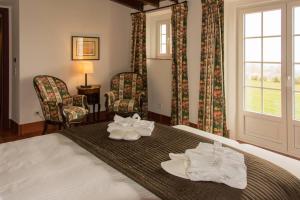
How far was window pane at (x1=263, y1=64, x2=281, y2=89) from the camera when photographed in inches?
143

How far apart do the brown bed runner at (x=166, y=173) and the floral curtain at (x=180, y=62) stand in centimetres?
234

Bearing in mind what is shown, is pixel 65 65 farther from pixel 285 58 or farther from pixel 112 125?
pixel 285 58

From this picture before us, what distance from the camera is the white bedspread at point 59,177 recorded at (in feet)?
4.49

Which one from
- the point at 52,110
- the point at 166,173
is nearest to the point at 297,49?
the point at 166,173

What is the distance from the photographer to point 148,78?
5.75 meters

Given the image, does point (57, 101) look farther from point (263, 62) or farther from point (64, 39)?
point (263, 62)

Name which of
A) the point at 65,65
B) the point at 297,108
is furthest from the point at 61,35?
the point at 297,108

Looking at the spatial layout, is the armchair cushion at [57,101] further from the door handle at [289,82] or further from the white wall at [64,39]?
the door handle at [289,82]

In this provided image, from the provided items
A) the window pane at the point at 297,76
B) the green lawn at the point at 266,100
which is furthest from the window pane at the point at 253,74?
the window pane at the point at 297,76

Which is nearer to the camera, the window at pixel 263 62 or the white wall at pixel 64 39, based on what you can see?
the window at pixel 263 62

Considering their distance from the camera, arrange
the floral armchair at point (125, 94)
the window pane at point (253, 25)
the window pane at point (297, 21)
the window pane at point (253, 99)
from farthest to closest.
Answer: the floral armchair at point (125, 94)
the window pane at point (253, 99)
the window pane at point (253, 25)
the window pane at point (297, 21)

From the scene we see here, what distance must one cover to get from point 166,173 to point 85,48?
14.0 feet

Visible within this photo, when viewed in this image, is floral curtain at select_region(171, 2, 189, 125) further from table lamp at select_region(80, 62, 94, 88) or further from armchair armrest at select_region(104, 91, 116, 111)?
table lamp at select_region(80, 62, 94, 88)

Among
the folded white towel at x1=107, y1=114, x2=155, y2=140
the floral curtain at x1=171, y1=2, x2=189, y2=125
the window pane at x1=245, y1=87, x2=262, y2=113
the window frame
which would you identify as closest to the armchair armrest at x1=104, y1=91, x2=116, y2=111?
the floral curtain at x1=171, y1=2, x2=189, y2=125
